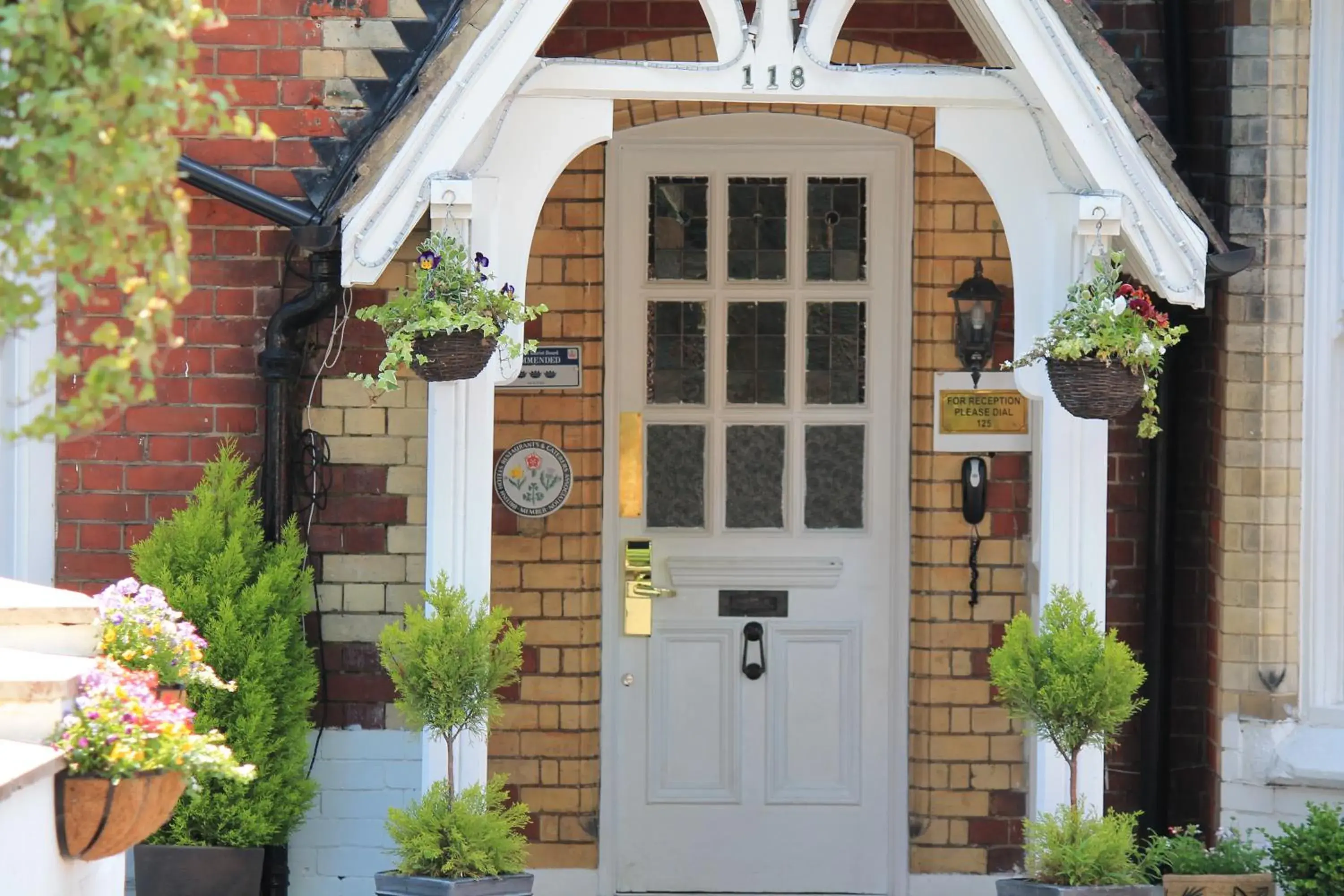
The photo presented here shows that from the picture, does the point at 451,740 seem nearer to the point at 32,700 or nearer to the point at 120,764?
the point at 120,764

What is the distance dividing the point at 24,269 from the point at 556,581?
3830 millimetres

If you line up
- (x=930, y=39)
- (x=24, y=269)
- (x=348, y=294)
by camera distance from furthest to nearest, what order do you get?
(x=930, y=39), (x=348, y=294), (x=24, y=269)

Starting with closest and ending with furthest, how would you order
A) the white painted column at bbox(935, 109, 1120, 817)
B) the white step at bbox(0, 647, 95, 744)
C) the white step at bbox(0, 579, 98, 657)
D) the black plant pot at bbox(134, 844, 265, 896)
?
the white step at bbox(0, 647, 95, 744), the white step at bbox(0, 579, 98, 657), the white painted column at bbox(935, 109, 1120, 817), the black plant pot at bbox(134, 844, 265, 896)

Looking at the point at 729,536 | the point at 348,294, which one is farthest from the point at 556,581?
the point at 348,294

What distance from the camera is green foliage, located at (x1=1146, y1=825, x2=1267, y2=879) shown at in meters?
5.75

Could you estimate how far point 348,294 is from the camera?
6.26 m

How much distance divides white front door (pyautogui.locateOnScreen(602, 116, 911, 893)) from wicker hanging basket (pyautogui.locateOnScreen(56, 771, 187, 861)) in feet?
9.57

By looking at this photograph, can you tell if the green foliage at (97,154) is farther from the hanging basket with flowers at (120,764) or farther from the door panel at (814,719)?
the door panel at (814,719)

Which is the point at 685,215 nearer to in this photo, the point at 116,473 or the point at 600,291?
the point at 600,291

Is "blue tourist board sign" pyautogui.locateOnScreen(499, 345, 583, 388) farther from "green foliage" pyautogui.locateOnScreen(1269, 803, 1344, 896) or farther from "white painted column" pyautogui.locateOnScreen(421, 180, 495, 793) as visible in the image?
"green foliage" pyautogui.locateOnScreen(1269, 803, 1344, 896)

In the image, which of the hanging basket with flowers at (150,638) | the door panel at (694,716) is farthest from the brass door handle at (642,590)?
the hanging basket with flowers at (150,638)

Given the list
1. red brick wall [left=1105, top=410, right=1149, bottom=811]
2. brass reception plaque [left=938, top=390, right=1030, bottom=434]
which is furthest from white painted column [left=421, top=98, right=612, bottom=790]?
red brick wall [left=1105, top=410, right=1149, bottom=811]

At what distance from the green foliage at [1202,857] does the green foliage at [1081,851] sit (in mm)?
350

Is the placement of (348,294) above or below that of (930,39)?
below
